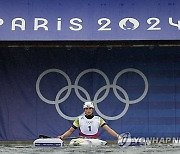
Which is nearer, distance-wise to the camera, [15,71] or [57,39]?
[57,39]

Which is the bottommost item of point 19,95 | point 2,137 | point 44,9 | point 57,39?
point 2,137

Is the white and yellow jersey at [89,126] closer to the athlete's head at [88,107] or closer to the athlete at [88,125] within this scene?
the athlete at [88,125]

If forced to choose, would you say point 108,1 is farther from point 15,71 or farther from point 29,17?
point 15,71

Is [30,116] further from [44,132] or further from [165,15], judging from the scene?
[165,15]

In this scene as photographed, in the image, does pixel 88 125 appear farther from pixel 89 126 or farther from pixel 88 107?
pixel 88 107

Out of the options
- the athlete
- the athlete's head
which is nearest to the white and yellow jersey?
the athlete

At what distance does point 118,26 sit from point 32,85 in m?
2.88

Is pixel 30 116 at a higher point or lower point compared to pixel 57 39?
lower

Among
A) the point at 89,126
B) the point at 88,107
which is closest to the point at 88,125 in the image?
the point at 89,126

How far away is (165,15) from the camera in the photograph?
11945mm

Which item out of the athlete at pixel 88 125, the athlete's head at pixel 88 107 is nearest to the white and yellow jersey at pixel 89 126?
the athlete at pixel 88 125

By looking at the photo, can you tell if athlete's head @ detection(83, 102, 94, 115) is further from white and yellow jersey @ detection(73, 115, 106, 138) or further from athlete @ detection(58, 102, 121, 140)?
white and yellow jersey @ detection(73, 115, 106, 138)

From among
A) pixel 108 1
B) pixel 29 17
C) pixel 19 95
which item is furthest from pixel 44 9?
pixel 19 95

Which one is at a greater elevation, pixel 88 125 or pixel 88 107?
pixel 88 107
